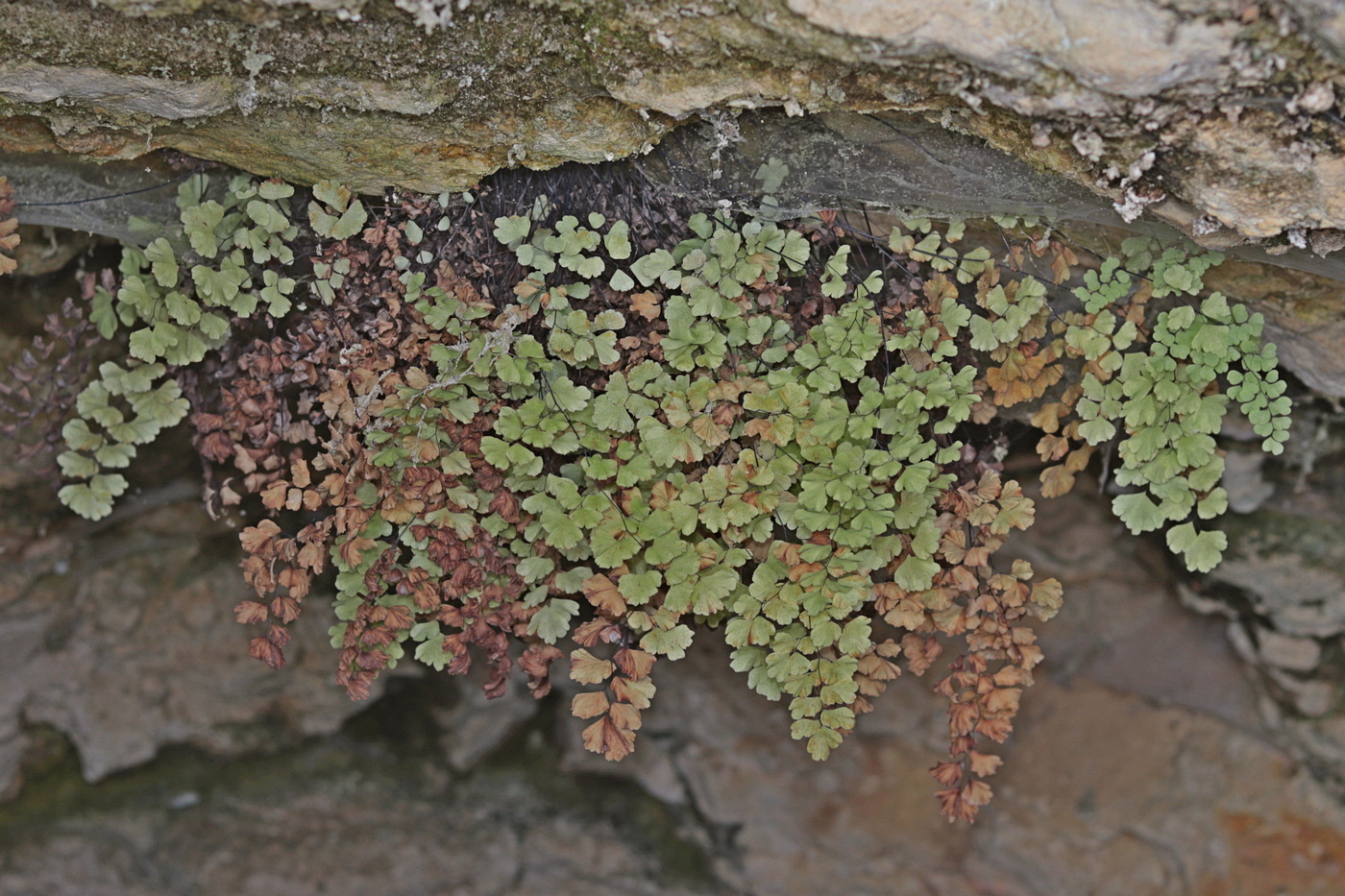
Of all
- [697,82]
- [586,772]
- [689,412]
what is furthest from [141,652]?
[697,82]

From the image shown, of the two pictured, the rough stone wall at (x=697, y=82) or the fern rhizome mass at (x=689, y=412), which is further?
the fern rhizome mass at (x=689, y=412)

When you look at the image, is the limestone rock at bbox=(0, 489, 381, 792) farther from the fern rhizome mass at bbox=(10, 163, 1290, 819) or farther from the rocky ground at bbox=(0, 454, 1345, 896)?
the fern rhizome mass at bbox=(10, 163, 1290, 819)

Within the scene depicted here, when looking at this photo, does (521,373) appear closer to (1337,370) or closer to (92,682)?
(1337,370)

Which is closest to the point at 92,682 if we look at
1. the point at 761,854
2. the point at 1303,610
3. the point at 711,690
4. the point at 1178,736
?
the point at 711,690

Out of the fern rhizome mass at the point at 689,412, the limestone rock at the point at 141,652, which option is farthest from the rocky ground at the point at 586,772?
the fern rhizome mass at the point at 689,412

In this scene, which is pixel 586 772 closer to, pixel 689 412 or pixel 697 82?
pixel 689 412

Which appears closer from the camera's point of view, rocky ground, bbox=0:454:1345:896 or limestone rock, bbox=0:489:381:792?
limestone rock, bbox=0:489:381:792

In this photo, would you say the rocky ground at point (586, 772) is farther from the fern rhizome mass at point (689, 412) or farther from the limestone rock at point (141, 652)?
the fern rhizome mass at point (689, 412)

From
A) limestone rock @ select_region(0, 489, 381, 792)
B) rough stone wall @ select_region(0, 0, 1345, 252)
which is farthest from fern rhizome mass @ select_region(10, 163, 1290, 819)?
limestone rock @ select_region(0, 489, 381, 792)

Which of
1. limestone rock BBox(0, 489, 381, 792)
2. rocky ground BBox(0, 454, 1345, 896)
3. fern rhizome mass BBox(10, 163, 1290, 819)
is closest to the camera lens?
fern rhizome mass BBox(10, 163, 1290, 819)
